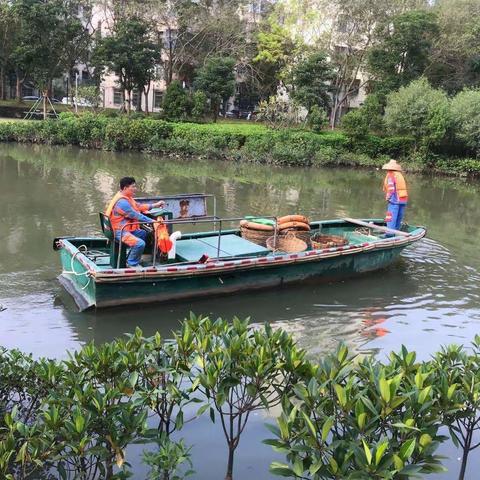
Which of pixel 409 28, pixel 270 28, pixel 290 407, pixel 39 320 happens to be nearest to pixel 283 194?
pixel 39 320

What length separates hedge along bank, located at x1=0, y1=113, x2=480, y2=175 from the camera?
27.8m

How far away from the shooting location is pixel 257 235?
367 inches

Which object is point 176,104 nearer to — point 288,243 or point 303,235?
point 303,235

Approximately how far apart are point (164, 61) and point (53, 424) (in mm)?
40540

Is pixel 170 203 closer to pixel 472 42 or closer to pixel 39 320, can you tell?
pixel 39 320

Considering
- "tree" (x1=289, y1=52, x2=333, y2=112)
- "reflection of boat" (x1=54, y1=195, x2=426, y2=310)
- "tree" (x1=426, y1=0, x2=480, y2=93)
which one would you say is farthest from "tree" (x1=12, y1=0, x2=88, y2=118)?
"reflection of boat" (x1=54, y1=195, x2=426, y2=310)

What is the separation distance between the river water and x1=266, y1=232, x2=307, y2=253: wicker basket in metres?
0.68

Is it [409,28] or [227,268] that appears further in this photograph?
[409,28]

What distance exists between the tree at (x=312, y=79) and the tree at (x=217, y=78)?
4041 millimetres

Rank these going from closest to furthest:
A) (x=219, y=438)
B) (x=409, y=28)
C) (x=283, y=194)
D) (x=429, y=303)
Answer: (x=219, y=438) < (x=429, y=303) < (x=283, y=194) < (x=409, y=28)

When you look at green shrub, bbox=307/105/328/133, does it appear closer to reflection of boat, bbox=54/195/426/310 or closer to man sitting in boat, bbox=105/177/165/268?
reflection of boat, bbox=54/195/426/310

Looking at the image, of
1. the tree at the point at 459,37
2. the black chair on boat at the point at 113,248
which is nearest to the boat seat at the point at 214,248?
the black chair on boat at the point at 113,248

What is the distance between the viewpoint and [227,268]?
25.7ft

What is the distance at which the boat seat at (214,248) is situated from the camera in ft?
27.4
